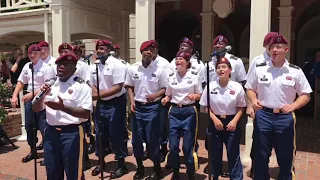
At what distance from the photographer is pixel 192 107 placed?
445cm

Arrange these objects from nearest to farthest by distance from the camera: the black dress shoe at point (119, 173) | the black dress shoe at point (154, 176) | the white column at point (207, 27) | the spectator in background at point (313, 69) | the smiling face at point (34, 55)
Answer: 1. the black dress shoe at point (154, 176)
2. the black dress shoe at point (119, 173)
3. the smiling face at point (34, 55)
4. the spectator in background at point (313, 69)
5. the white column at point (207, 27)

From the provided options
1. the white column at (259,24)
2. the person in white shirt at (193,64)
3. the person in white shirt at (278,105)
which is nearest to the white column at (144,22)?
the person in white shirt at (193,64)

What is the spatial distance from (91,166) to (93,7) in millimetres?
4263

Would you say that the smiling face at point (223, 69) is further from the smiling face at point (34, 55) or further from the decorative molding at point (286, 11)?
the decorative molding at point (286, 11)

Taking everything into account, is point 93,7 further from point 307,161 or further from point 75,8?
point 307,161

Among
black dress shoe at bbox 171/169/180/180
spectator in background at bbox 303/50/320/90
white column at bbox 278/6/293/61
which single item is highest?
white column at bbox 278/6/293/61

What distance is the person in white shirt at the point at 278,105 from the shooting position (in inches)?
144

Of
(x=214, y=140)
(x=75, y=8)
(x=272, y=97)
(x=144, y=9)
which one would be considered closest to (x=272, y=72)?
(x=272, y=97)

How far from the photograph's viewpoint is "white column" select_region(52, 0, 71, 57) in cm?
707

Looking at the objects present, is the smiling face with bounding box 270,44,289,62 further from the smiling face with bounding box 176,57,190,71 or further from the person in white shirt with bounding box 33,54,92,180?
the person in white shirt with bounding box 33,54,92,180

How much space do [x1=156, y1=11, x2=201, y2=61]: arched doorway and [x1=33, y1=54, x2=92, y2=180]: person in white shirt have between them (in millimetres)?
8145

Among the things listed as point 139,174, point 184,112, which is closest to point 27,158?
point 139,174

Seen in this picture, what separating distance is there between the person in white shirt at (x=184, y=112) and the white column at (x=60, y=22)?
3.55 m

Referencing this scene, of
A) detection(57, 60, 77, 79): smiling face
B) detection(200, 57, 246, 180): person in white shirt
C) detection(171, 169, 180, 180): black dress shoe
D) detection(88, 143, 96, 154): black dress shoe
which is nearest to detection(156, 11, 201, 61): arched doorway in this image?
detection(88, 143, 96, 154): black dress shoe
